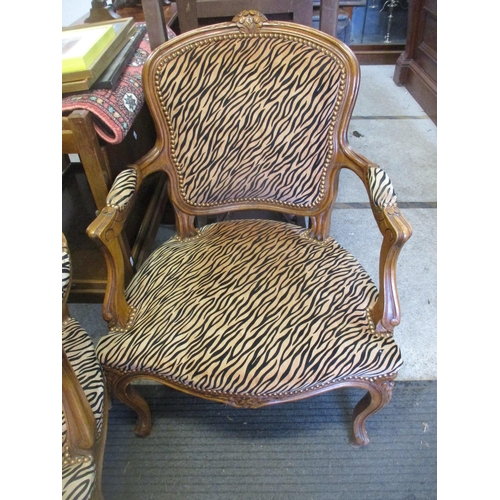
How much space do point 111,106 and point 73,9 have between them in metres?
1.05

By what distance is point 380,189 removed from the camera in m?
0.92

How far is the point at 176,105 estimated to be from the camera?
40.5 inches

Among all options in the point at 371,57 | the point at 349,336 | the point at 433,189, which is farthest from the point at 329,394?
the point at 371,57

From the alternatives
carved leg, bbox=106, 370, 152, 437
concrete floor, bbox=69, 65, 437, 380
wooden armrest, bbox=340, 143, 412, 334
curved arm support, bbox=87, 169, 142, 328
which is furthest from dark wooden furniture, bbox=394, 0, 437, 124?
carved leg, bbox=106, 370, 152, 437

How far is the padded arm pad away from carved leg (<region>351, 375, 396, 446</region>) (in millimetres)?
688

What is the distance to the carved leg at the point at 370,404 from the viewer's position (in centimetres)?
94

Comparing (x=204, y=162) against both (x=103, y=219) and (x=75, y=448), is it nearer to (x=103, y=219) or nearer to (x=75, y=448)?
(x=103, y=219)

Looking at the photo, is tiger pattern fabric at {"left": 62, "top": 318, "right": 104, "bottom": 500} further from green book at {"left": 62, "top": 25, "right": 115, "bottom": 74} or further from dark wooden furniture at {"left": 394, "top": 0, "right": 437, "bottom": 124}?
dark wooden furniture at {"left": 394, "top": 0, "right": 437, "bottom": 124}

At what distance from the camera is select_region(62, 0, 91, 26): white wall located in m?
1.74

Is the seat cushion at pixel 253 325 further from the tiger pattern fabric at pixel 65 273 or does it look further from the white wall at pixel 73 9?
the white wall at pixel 73 9

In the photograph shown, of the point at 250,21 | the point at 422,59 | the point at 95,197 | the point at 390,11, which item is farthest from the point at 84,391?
the point at 390,11

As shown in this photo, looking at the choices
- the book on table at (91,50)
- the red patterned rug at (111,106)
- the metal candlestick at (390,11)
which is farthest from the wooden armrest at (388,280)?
the metal candlestick at (390,11)

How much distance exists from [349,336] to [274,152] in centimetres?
49

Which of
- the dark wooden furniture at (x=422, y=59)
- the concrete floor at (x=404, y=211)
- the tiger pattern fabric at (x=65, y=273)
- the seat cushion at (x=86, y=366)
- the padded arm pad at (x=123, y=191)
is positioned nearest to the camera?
Answer: the tiger pattern fabric at (x=65, y=273)
